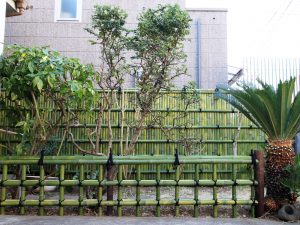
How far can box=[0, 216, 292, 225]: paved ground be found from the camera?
4883mm

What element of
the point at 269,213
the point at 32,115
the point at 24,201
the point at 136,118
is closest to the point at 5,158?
the point at 24,201

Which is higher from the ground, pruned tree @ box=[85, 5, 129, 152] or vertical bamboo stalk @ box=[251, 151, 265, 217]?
pruned tree @ box=[85, 5, 129, 152]

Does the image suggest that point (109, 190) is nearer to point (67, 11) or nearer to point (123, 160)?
point (123, 160)

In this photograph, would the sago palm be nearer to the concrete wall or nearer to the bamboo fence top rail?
the bamboo fence top rail

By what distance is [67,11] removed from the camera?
10.1 metres

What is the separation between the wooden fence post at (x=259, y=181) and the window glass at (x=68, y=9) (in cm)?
694

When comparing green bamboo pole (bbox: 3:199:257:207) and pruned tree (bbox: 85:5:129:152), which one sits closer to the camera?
green bamboo pole (bbox: 3:199:257:207)

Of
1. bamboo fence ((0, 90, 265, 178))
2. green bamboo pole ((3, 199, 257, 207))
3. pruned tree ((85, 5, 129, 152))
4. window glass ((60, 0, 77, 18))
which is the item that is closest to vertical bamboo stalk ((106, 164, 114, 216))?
green bamboo pole ((3, 199, 257, 207))

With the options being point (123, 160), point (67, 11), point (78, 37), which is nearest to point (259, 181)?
point (123, 160)

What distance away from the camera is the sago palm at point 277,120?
5449mm

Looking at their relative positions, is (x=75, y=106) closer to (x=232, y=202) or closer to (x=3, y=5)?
(x=3, y=5)

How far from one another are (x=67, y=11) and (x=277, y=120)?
711cm

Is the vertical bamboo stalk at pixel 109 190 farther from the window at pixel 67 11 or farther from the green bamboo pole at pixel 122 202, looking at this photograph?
the window at pixel 67 11

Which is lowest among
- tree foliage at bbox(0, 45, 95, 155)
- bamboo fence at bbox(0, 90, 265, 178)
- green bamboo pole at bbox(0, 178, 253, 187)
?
green bamboo pole at bbox(0, 178, 253, 187)
